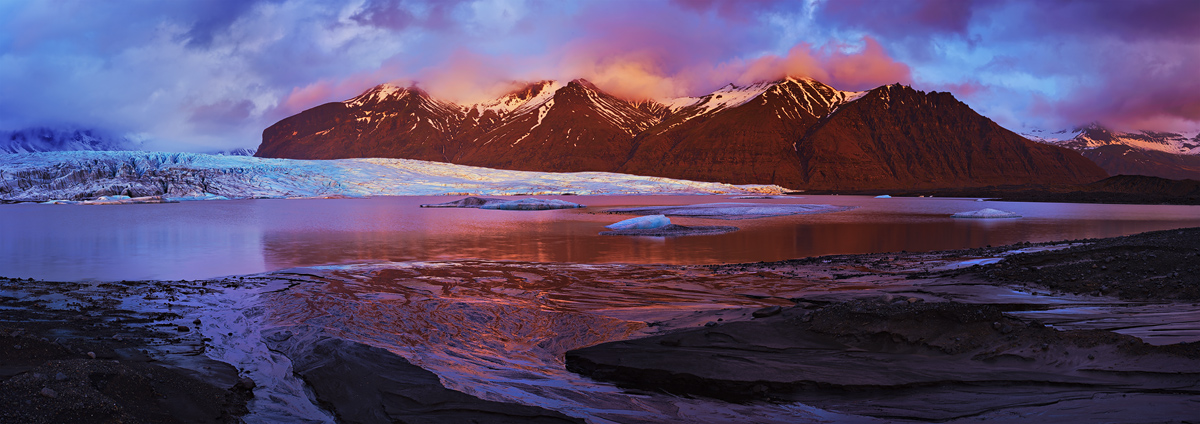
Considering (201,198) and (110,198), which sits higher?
(201,198)

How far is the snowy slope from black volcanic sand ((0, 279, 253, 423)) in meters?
81.2

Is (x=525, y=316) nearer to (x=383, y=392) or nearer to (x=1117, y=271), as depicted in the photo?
(x=383, y=392)

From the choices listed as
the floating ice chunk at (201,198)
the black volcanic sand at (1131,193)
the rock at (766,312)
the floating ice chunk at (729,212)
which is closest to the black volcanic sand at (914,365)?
the rock at (766,312)

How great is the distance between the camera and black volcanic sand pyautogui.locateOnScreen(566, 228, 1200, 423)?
6.25 meters

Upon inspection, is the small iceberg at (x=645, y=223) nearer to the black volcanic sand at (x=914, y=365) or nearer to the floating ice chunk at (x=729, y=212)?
the floating ice chunk at (x=729, y=212)

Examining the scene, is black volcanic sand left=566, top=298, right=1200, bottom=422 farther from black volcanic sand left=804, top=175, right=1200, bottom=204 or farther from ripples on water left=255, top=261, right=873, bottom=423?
black volcanic sand left=804, top=175, right=1200, bottom=204

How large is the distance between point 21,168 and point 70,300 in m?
85.9

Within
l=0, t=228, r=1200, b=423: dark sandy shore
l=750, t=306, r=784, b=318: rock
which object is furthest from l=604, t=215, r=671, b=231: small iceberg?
l=750, t=306, r=784, b=318: rock

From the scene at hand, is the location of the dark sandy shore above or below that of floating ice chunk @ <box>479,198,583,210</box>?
below

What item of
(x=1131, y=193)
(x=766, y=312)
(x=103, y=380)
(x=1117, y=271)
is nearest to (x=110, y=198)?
(x=103, y=380)

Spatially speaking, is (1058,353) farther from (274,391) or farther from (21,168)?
(21,168)

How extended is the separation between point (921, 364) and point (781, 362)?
158cm

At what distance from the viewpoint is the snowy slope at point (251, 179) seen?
75.1 metres

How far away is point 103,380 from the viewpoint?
5.72 metres
